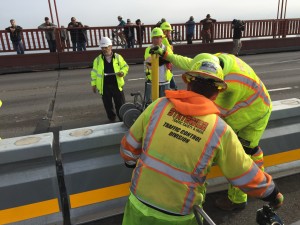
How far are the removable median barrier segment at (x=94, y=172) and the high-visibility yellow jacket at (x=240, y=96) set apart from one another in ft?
3.58

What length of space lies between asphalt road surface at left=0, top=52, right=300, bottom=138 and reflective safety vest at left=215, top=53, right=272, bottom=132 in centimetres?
443

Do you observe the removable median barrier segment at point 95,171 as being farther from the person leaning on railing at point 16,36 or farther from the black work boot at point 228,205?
the person leaning on railing at point 16,36

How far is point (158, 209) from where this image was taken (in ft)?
6.19

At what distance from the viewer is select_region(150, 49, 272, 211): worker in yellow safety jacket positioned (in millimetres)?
2791

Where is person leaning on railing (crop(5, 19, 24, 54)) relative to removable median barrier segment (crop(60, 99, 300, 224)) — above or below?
above

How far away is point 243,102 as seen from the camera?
2.95 m

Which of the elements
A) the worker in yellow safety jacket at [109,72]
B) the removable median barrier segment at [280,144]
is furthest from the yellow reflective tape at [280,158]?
the worker in yellow safety jacket at [109,72]

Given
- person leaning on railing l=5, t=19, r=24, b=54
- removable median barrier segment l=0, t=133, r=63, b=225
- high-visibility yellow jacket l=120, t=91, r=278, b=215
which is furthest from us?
person leaning on railing l=5, t=19, r=24, b=54

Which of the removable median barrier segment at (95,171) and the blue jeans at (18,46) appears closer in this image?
the removable median barrier segment at (95,171)

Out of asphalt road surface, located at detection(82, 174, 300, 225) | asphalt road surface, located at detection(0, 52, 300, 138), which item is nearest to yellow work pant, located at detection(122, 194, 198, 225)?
asphalt road surface, located at detection(82, 174, 300, 225)

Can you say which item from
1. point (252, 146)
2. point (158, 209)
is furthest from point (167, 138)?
point (252, 146)

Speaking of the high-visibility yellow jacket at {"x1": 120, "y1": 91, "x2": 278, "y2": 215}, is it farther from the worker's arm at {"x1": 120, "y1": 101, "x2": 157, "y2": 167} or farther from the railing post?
the railing post

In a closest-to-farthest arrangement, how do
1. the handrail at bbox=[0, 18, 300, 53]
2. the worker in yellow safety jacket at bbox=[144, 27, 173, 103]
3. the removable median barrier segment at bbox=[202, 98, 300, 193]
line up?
the removable median barrier segment at bbox=[202, 98, 300, 193], the worker in yellow safety jacket at bbox=[144, 27, 173, 103], the handrail at bbox=[0, 18, 300, 53]

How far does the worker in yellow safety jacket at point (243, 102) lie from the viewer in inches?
110
